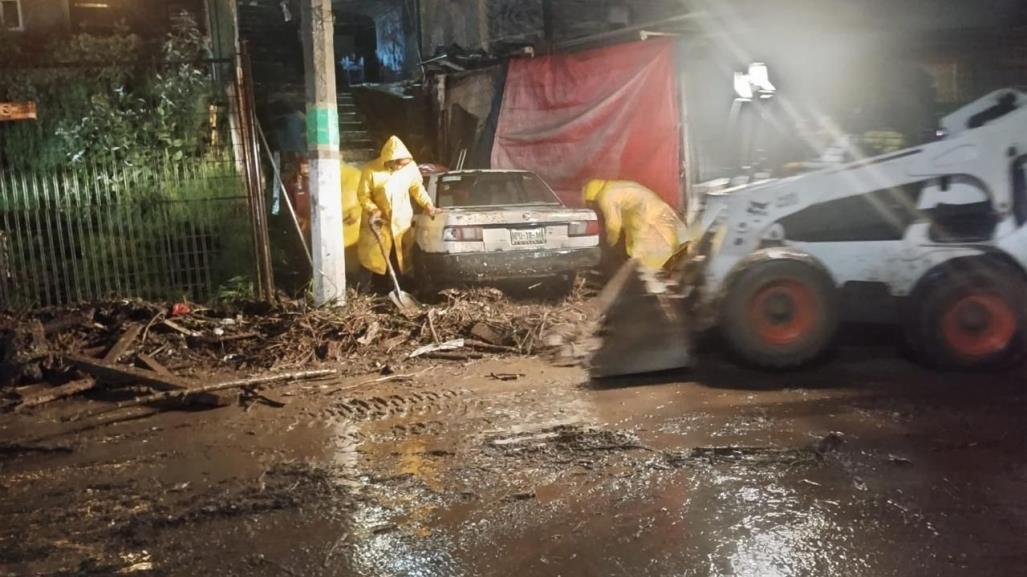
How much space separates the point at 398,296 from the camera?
29.8ft

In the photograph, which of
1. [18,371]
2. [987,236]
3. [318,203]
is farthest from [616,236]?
[18,371]

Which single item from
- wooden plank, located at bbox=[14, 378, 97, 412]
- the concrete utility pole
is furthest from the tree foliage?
wooden plank, located at bbox=[14, 378, 97, 412]

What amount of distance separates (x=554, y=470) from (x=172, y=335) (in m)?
4.54

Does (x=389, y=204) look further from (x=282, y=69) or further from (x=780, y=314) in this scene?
(x=282, y=69)

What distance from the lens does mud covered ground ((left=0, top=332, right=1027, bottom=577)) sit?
3.91 meters

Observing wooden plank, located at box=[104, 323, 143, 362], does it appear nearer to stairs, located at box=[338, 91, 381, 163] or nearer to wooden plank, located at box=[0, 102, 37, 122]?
wooden plank, located at box=[0, 102, 37, 122]

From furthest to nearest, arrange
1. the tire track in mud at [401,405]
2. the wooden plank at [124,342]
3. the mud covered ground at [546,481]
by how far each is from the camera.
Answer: the wooden plank at [124,342] → the tire track in mud at [401,405] → the mud covered ground at [546,481]

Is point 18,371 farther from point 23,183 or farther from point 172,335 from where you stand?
point 23,183

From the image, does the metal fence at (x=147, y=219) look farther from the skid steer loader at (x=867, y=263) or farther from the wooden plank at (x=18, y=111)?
the skid steer loader at (x=867, y=263)

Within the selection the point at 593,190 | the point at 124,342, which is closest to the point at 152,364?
the point at 124,342

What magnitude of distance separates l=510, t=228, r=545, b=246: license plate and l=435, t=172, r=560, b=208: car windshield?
34.6 inches

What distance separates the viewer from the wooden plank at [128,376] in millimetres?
6578

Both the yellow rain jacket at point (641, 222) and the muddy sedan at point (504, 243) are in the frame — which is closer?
the muddy sedan at point (504, 243)

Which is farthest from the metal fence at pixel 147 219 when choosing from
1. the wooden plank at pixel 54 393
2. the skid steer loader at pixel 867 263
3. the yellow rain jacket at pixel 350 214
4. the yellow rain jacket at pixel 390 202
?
the skid steer loader at pixel 867 263
